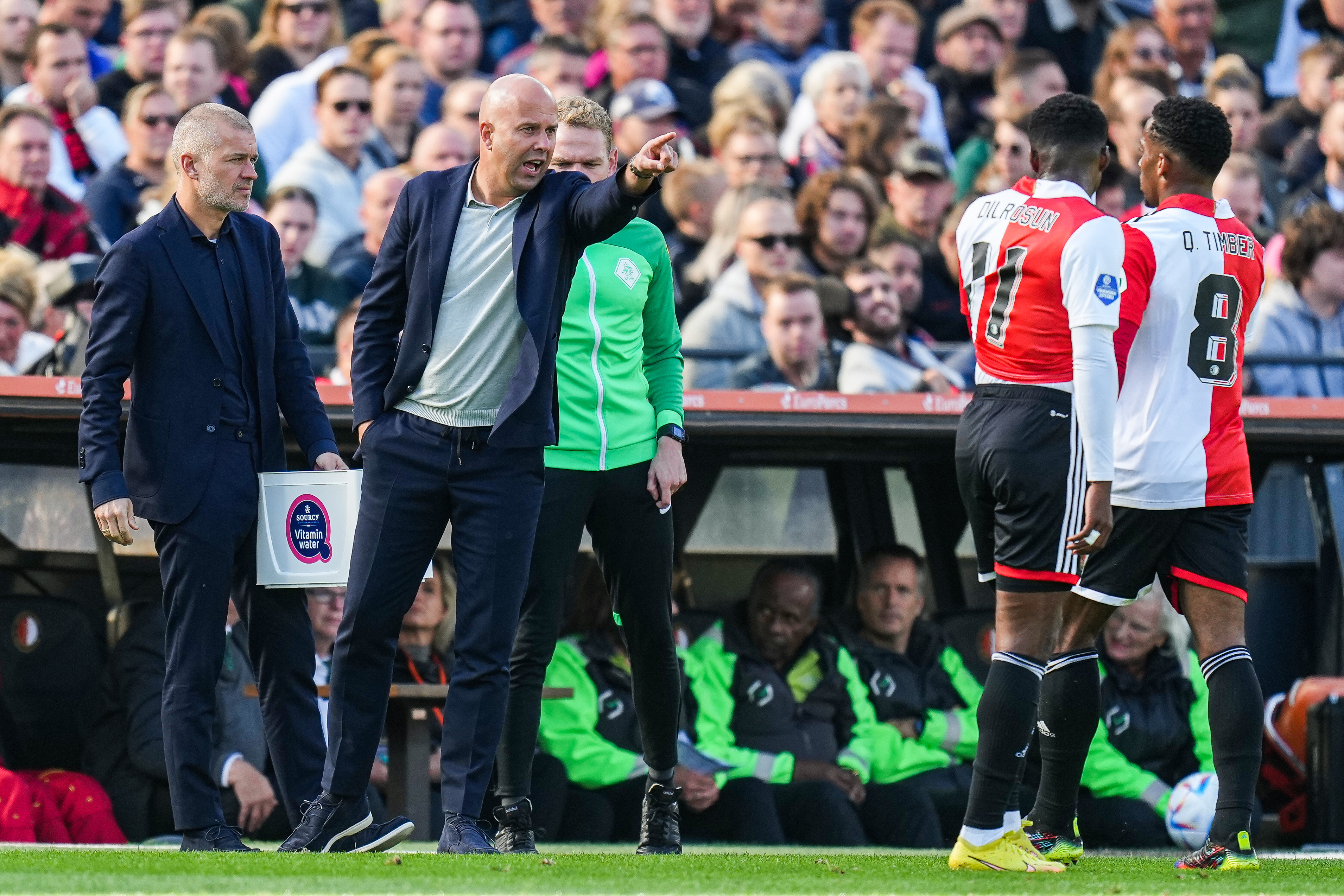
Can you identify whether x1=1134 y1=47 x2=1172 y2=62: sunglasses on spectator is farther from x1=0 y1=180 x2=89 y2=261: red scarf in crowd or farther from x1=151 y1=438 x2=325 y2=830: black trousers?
x1=151 y1=438 x2=325 y2=830: black trousers

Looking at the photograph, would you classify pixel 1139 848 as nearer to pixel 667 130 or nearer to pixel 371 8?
pixel 667 130

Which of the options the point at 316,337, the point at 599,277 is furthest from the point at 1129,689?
the point at 316,337

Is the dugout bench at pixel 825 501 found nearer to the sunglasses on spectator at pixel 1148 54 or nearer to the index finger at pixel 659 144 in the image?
the index finger at pixel 659 144

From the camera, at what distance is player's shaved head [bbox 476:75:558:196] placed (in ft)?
15.5

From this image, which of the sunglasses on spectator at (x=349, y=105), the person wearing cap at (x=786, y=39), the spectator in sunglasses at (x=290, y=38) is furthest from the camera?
the person wearing cap at (x=786, y=39)

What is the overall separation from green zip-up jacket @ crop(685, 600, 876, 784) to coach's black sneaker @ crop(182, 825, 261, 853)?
276 centimetres

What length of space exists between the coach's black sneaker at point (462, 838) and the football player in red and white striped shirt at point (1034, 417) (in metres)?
1.22

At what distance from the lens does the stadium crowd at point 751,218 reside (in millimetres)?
7430

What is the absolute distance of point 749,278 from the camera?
9055 mm

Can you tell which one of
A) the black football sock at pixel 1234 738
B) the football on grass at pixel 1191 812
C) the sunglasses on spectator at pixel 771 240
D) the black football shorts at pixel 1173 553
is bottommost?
the football on grass at pixel 1191 812

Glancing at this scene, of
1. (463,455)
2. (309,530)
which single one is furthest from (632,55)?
(463,455)

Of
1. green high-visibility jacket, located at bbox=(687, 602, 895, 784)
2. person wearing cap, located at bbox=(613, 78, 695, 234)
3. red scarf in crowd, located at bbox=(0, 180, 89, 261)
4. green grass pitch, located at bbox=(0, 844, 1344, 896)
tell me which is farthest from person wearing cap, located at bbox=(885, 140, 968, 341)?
green grass pitch, located at bbox=(0, 844, 1344, 896)

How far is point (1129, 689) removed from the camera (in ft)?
25.7

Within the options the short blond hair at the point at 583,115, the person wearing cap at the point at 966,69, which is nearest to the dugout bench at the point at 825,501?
the short blond hair at the point at 583,115
